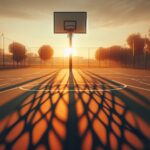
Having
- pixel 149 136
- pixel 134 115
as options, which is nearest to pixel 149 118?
pixel 134 115

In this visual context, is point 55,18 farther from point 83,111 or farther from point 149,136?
point 149,136

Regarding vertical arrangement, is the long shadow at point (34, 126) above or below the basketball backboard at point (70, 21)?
below

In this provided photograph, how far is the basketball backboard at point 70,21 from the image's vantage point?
2906 centimetres

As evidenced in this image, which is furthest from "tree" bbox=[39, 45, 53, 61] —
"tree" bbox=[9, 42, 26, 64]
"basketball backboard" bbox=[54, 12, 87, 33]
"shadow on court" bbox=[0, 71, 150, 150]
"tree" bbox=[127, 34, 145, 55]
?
"shadow on court" bbox=[0, 71, 150, 150]

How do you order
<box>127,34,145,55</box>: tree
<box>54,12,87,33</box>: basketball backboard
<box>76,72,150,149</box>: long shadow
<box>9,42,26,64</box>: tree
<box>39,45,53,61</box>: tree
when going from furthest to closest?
<box>39,45,53,61</box>: tree
<box>127,34,145,55</box>: tree
<box>9,42,26,64</box>: tree
<box>54,12,87,33</box>: basketball backboard
<box>76,72,150,149</box>: long shadow

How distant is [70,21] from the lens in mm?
29031

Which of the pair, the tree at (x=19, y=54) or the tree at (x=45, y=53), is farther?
the tree at (x=45, y=53)

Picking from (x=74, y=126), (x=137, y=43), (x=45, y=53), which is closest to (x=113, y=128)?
(x=74, y=126)

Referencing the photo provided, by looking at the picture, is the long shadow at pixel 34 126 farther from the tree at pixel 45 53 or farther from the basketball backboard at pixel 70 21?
the tree at pixel 45 53

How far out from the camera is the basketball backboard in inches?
1144

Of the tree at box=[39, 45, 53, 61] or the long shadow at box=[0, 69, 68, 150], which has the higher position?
the tree at box=[39, 45, 53, 61]

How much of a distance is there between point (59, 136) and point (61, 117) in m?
1.49

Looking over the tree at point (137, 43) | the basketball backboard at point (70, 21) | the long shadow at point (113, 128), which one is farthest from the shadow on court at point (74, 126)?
the tree at point (137, 43)

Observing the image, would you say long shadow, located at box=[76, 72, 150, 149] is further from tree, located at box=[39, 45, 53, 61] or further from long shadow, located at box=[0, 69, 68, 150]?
tree, located at box=[39, 45, 53, 61]
